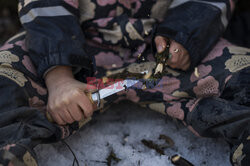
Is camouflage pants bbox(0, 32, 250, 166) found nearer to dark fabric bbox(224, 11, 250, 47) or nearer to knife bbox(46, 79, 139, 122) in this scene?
knife bbox(46, 79, 139, 122)

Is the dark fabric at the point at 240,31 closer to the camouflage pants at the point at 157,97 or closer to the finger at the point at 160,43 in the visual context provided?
the camouflage pants at the point at 157,97

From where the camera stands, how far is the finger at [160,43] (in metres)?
0.71

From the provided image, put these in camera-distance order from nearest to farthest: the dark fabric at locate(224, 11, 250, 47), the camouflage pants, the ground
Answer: the camouflage pants < the ground < the dark fabric at locate(224, 11, 250, 47)

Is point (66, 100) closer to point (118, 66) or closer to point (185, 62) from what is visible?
point (118, 66)

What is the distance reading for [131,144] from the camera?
0.71m

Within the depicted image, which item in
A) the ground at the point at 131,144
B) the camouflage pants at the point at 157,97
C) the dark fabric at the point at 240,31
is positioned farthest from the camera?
the dark fabric at the point at 240,31

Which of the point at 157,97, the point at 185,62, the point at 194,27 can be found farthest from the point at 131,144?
the point at 194,27

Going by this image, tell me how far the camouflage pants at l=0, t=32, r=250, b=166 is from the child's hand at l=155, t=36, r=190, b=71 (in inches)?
1.1

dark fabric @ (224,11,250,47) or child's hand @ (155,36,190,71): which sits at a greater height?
child's hand @ (155,36,190,71)

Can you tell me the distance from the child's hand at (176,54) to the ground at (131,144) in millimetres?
187

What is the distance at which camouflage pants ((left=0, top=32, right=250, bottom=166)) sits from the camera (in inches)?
21.6

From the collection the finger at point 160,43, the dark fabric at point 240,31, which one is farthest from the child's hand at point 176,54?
the dark fabric at point 240,31

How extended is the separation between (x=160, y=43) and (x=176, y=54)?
6 cm

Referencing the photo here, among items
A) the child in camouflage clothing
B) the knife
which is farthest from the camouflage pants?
the knife
